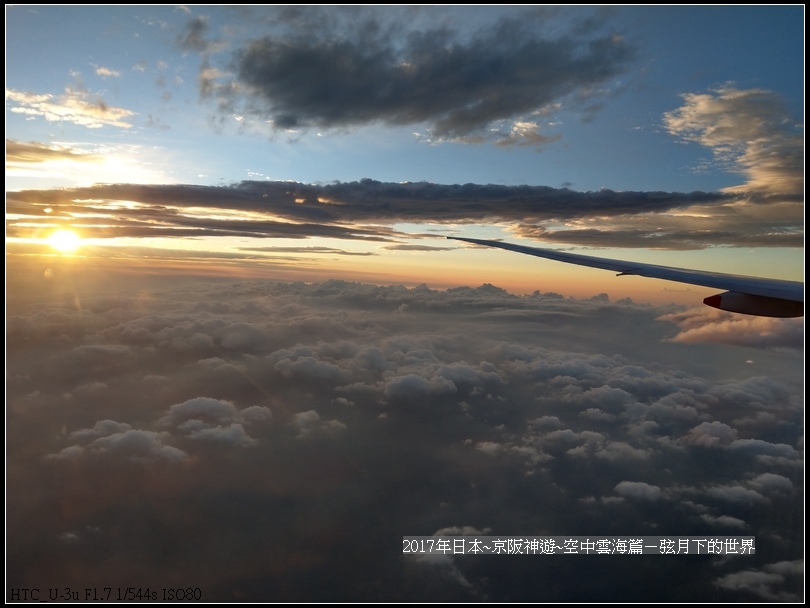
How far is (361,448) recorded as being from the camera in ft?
293

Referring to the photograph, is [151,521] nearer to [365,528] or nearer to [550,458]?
[365,528]

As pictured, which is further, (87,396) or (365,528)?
(87,396)

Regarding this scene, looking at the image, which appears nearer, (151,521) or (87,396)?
(151,521)

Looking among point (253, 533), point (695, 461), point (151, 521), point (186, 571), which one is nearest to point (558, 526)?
point (695, 461)

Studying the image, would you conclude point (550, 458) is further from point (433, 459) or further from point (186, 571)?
point (186, 571)

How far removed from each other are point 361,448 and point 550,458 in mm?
43775

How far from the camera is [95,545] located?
178 feet

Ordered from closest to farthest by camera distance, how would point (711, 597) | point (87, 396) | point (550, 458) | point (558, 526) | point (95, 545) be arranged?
point (711, 597) → point (95, 545) → point (558, 526) → point (550, 458) → point (87, 396)

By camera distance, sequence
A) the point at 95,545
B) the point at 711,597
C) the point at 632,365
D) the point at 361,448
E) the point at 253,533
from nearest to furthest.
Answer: the point at 711,597 → the point at 95,545 → the point at 253,533 → the point at 361,448 → the point at 632,365

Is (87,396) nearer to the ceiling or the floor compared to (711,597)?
nearer to the floor

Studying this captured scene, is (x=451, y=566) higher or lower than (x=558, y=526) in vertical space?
lower

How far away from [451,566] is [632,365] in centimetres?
11963

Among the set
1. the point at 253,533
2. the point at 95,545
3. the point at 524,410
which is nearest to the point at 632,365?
the point at 524,410

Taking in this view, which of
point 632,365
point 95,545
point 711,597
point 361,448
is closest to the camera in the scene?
point 711,597
